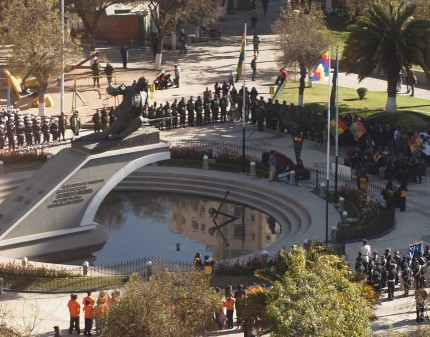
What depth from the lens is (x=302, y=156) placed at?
51.0 meters

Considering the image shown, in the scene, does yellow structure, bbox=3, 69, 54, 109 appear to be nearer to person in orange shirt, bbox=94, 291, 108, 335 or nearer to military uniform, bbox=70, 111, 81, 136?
military uniform, bbox=70, 111, 81, 136

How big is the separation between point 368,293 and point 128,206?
60.8 ft

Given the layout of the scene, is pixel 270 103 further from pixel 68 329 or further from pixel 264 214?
pixel 68 329

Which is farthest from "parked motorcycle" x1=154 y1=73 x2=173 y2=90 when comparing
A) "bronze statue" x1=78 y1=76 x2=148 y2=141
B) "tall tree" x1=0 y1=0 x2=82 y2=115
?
"bronze statue" x1=78 y1=76 x2=148 y2=141

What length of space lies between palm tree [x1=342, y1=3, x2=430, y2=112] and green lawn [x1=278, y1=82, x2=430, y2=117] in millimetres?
3906

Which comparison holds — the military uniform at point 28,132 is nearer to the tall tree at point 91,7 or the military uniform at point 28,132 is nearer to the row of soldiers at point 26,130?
the row of soldiers at point 26,130

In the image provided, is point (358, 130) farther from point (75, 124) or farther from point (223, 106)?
point (75, 124)

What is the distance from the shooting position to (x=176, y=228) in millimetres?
43188

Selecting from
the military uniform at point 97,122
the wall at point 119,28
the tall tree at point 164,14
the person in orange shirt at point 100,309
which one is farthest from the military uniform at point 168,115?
the wall at point 119,28

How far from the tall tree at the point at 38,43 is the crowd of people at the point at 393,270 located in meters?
24.9

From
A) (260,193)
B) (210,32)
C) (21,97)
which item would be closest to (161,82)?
(21,97)

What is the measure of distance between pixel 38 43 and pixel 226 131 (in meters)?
10.3

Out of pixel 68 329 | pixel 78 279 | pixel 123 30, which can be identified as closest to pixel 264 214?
pixel 78 279

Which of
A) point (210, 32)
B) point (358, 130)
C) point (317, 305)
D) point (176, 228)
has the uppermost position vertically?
point (210, 32)
